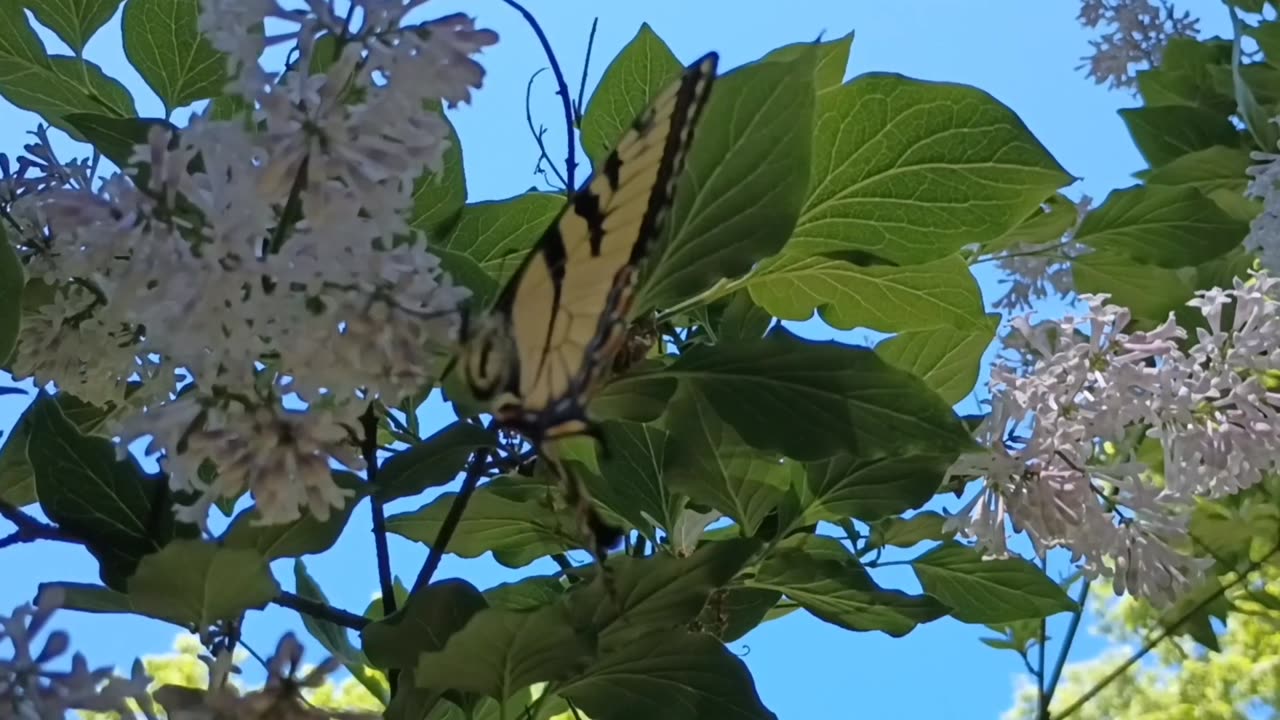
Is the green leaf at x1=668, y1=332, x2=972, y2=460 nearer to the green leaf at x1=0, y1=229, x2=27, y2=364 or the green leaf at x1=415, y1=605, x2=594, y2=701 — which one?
the green leaf at x1=415, y1=605, x2=594, y2=701

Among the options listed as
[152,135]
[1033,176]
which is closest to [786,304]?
[1033,176]

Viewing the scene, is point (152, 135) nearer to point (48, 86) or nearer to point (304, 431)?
point (304, 431)

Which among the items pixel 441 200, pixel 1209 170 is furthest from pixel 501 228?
pixel 1209 170

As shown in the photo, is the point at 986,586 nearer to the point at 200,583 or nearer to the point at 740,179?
the point at 740,179

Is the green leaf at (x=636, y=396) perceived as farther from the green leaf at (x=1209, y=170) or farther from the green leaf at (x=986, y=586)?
the green leaf at (x=1209, y=170)

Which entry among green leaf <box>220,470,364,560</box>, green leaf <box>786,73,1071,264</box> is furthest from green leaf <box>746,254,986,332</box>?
green leaf <box>220,470,364,560</box>

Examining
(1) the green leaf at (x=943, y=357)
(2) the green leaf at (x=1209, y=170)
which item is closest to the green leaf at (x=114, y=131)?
(1) the green leaf at (x=943, y=357)
